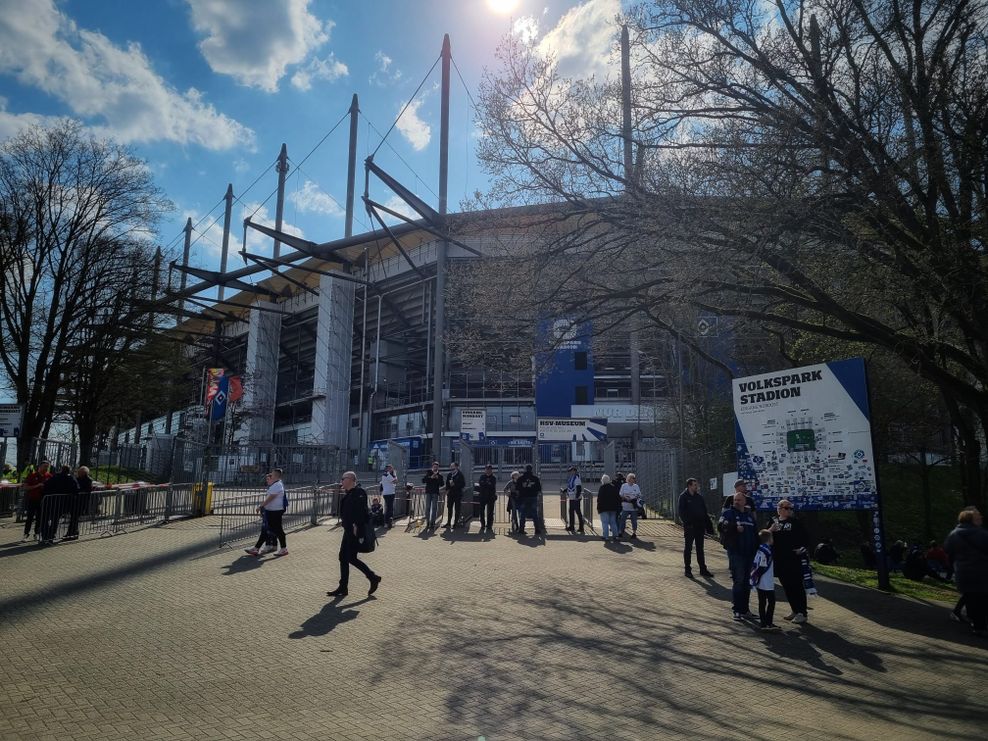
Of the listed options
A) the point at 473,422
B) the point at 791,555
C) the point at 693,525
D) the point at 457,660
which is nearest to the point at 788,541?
the point at 791,555

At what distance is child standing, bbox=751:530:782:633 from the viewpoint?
8008 mm

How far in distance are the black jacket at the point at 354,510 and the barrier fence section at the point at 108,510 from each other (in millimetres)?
8378

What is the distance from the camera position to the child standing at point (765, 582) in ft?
26.3

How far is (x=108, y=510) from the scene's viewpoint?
54.9 feet

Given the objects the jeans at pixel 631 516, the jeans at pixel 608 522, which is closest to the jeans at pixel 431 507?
the jeans at pixel 608 522

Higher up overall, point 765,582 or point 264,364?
point 264,364

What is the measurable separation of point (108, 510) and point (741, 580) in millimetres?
14639

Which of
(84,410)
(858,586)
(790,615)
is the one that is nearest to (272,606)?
(790,615)

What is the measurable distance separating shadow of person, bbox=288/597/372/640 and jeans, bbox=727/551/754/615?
179 inches

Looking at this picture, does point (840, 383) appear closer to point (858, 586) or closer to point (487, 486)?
point (858, 586)

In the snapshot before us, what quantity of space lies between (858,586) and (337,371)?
50586mm

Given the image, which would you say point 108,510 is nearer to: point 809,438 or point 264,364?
point 809,438

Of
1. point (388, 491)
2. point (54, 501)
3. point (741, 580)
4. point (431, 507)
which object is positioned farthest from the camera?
point (388, 491)

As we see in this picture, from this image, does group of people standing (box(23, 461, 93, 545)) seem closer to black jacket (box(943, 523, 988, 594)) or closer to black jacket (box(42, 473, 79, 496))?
black jacket (box(42, 473, 79, 496))
